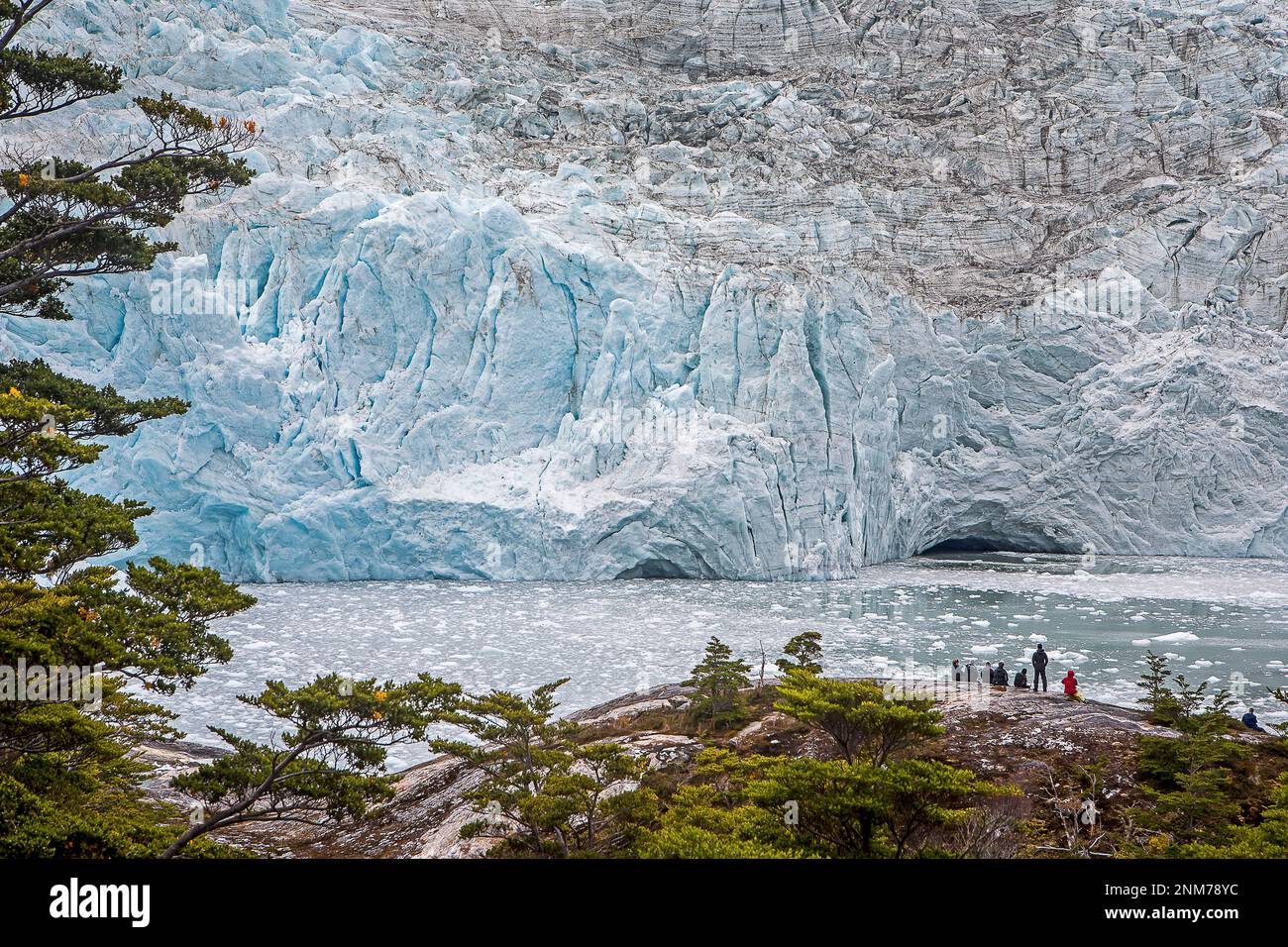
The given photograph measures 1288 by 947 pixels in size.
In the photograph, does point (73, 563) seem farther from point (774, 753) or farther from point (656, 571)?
point (656, 571)

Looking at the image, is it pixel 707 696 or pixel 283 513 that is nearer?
pixel 707 696

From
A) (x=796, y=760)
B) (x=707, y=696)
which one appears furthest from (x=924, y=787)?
(x=707, y=696)

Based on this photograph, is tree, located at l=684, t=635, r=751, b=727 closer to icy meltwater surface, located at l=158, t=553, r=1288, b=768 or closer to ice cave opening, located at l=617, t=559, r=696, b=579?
icy meltwater surface, located at l=158, t=553, r=1288, b=768

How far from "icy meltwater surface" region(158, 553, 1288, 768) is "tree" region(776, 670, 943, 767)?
6804mm

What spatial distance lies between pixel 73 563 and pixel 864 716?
4831 millimetres

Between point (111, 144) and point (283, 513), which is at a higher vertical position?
point (111, 144)

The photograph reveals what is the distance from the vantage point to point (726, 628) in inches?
689

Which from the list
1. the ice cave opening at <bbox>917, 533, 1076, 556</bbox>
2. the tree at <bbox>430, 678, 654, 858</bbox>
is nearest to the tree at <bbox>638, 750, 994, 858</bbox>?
the tree at <bbox>430, 678, 654, 858</bbox>

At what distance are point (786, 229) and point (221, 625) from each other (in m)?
22.8

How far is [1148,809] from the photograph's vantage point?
21.0ft

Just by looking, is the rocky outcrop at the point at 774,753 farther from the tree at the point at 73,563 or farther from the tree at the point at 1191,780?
the tree at the point at 73,563

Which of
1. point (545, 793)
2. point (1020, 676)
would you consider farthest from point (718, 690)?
point (1020, 676)

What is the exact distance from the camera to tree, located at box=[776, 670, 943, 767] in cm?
496

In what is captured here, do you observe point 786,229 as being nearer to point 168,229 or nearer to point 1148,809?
point 168,229
